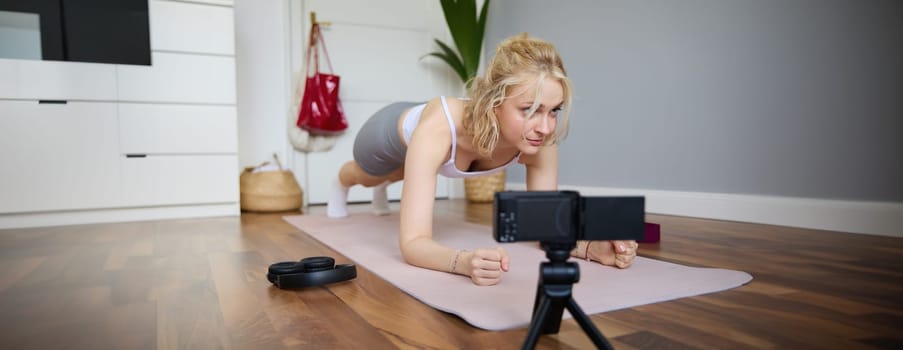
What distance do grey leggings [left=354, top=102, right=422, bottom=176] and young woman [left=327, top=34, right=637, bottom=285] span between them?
266 millimetres

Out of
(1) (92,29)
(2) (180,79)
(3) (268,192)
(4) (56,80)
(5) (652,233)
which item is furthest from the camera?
(3) (268,192)

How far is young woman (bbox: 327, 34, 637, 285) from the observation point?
1.14 meters

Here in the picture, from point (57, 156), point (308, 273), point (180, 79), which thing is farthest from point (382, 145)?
point (57, 156)

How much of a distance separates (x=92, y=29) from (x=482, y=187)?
2184 millimetres

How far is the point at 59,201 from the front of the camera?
2375 millimetres

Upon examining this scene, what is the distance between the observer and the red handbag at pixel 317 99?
10.3 ft

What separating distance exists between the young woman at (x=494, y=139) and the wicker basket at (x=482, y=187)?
5.85 feet

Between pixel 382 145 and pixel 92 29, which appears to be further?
pixel 92 29

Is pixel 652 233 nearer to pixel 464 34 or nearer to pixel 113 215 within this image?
pixel 464 34

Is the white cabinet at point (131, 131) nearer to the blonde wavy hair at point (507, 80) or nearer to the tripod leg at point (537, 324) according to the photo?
the blonde wavy hair at point (507, 80)

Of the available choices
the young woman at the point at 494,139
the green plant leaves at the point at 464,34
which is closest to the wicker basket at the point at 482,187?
the green plant leaves at the point at 464,34

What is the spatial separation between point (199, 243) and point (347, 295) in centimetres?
96

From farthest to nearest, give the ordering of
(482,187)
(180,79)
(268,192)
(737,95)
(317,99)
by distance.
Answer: (482,187)
(317,99)
(268,192)
(180,79)
(737,95)

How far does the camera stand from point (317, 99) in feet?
10.3
